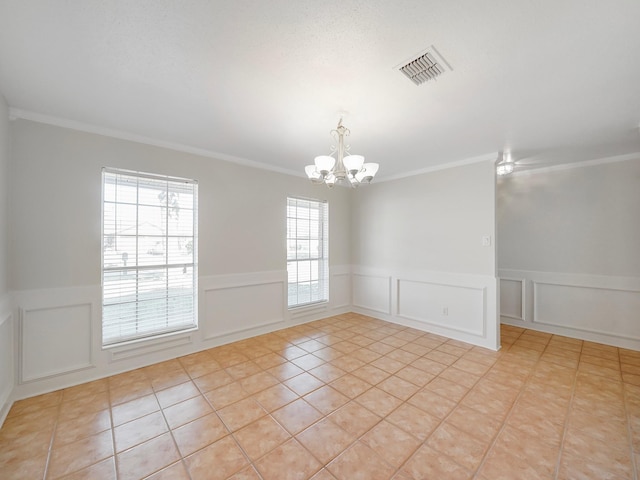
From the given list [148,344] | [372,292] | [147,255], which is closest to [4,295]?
[147,255]

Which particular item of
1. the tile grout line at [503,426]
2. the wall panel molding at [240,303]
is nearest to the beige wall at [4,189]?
the wall panel molding at [240,303]

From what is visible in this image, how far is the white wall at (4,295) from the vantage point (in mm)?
2076

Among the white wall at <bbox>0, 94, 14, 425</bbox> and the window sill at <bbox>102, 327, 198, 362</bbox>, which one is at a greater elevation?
the white wall at <bbox>0, 94, 14, 425</bbox>

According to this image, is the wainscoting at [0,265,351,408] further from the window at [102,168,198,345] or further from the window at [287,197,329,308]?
the window at [287,197,329,308]

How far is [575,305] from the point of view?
3.83 m

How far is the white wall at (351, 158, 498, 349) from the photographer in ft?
11.7

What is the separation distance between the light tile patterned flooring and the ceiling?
253cm

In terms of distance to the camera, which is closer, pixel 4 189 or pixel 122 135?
pixel 4 189

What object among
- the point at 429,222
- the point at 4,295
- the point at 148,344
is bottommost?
the point at 148,344

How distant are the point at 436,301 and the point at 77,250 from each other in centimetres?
447

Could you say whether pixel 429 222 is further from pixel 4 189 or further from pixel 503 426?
pixel 4 189

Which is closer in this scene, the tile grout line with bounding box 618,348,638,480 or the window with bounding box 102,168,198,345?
the tile grout line with bounding box 618,348,638,480

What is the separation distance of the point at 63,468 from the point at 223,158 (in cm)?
315

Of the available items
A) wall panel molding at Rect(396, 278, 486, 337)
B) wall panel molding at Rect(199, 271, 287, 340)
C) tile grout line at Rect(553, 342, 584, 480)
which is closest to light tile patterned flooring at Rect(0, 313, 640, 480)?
tile grout line at Rect(553, 342, 584, 480)
